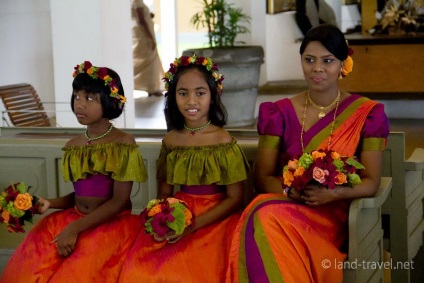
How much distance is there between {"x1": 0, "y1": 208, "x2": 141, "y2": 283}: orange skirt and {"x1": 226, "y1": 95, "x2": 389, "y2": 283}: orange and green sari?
1.81 ft

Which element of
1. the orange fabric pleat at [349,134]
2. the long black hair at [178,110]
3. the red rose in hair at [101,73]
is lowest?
the orange fabric pleat at [349,134]

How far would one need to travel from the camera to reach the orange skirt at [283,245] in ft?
11.2

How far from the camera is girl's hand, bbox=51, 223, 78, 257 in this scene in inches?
146

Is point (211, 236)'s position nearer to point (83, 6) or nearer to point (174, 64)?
point (174, 64)

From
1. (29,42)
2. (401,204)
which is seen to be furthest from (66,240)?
(29,42)

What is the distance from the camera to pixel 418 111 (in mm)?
10516

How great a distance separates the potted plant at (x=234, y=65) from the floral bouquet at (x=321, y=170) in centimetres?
643

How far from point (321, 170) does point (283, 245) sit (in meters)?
0.33

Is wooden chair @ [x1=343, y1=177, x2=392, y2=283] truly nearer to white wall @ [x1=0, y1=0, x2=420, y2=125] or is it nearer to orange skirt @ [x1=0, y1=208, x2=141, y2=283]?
orange skirt @ [x1=0, y1=208, x2=141, y2=283]

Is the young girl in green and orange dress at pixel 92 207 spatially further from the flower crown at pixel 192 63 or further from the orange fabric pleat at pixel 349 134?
the orange fabric pleat at pixel 349 134

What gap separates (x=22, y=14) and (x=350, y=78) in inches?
151

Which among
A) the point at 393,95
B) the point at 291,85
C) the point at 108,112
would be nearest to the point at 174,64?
the point at 108,112

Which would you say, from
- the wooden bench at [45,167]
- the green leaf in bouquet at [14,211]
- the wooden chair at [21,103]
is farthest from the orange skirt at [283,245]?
the wooden chair at [21,103]

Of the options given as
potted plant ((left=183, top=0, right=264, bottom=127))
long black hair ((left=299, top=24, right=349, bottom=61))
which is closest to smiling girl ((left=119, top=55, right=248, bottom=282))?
long black hair ((left=299, top=24, right=349, bottom=61))
